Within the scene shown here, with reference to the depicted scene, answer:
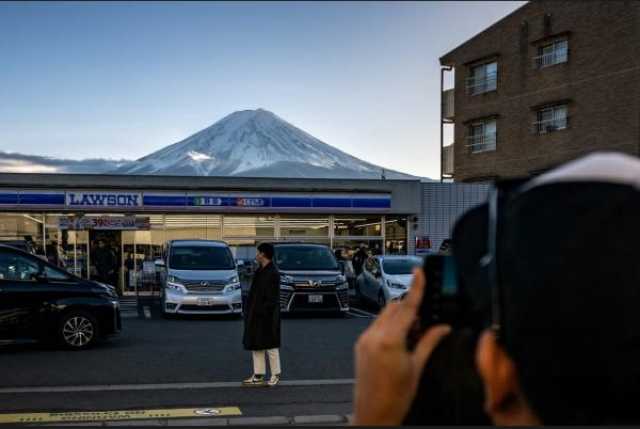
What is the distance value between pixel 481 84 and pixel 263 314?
28416 millimetres

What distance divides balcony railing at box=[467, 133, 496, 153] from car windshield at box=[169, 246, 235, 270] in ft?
65.6

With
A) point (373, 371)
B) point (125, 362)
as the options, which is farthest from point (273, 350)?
point (373, 371)

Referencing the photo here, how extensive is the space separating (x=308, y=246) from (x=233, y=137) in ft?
142

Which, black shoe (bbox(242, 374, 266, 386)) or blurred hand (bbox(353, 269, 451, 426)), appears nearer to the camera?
blurred hand (bbox(353, 269, 451, 426))

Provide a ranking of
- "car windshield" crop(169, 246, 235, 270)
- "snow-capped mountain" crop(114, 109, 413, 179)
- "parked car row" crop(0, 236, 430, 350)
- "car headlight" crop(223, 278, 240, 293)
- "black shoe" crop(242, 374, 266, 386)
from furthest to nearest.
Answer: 1. "snow-capped mountain" crop(114, 109, 413, 179)
2. "car windshield" crop(169, 246, 235, 270)
3. "car headlight" crop(223, 278, 240, 293)
4. "parked car row" crop(0, 236, 430, 350)
5. "black shoe" crop(242, 374, 266, 386)

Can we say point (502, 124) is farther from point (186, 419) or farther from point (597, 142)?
point (186, 419)

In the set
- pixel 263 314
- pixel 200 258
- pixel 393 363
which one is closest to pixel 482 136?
pixel 200 258

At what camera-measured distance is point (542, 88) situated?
3247 cm

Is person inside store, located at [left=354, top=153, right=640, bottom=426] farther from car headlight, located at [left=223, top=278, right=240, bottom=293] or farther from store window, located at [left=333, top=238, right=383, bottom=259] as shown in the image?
store window, located at [left=333, top=238, right=383, bottom=259]

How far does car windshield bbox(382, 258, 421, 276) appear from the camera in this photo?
62.7 ft

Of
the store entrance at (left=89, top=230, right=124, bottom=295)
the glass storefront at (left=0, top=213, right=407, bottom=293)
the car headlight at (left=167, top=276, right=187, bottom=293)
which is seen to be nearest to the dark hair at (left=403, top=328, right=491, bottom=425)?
the car headlight at (left=167, top=276, right=187, bottom=293)

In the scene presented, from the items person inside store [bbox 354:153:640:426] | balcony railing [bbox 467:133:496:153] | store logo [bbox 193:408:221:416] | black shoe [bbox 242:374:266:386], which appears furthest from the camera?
balcony railing [bbox 467:133:496:153]

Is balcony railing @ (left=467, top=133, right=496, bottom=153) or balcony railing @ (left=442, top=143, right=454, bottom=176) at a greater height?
balcony railing @ (left=467, top=133, right=496, bottom=153)

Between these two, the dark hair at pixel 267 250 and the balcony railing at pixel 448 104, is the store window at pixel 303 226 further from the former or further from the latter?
the dark hair at pixel 267 250
